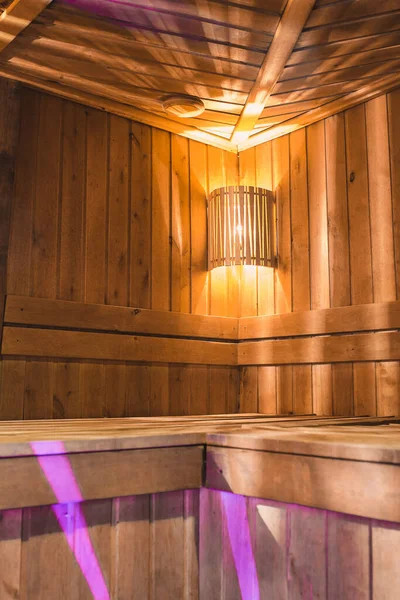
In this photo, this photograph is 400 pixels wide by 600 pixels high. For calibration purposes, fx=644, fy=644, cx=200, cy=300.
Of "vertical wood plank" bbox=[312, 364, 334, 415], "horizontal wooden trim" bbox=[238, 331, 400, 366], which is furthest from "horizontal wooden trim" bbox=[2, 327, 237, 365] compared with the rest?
"vertical wood plank" bbox=[312, 364, 334, 415]

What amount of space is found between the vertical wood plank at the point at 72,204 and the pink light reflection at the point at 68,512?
61.7 inches

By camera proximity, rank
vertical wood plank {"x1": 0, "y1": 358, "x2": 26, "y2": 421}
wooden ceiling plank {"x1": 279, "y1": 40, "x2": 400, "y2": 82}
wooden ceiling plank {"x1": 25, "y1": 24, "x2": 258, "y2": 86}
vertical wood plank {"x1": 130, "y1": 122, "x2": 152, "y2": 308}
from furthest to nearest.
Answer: vertical wood plank {"x1": 130, "y1": 122, "x2": 152, "y2": 308}, vertical wood plank {"x1": 0, "y1": 358, "x2": 26, "y2": 421}, wooden ceiling plank {"x1": 279, "y1": 40, "x2": 400, "y2": 82}, wooden ceiling plank {"x1": 25, "y1": 24, "x2": 258, "y2": 86}

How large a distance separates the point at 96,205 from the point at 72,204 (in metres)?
0.14

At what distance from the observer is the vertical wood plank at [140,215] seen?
3.52m

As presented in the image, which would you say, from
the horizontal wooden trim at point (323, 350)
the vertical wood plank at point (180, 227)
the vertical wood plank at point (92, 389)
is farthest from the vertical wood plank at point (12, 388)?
the horizontal wooden trim at point (323, 350)

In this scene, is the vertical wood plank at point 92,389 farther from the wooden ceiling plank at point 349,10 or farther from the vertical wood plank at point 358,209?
the wooden ceiling plank at point 349,10

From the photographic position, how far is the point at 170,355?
356cm

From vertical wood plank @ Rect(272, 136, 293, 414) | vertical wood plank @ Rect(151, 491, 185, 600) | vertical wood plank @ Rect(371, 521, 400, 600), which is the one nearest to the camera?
vertical wood plank @ Rect(371, 521, 400, 600)

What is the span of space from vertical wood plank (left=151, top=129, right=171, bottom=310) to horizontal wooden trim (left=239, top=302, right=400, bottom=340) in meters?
0.56

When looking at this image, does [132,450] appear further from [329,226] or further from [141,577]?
[329,226]

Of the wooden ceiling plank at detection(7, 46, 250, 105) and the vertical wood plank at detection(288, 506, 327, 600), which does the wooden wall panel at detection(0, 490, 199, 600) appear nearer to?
the vertical wood plank at detection(288, 506, 327, 600)

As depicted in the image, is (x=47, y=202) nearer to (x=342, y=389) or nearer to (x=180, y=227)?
(x=180, y=227)

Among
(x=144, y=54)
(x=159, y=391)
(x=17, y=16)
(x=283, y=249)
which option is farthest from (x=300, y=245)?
(x=17, y=16)

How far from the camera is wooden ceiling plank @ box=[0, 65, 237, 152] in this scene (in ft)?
10.3
